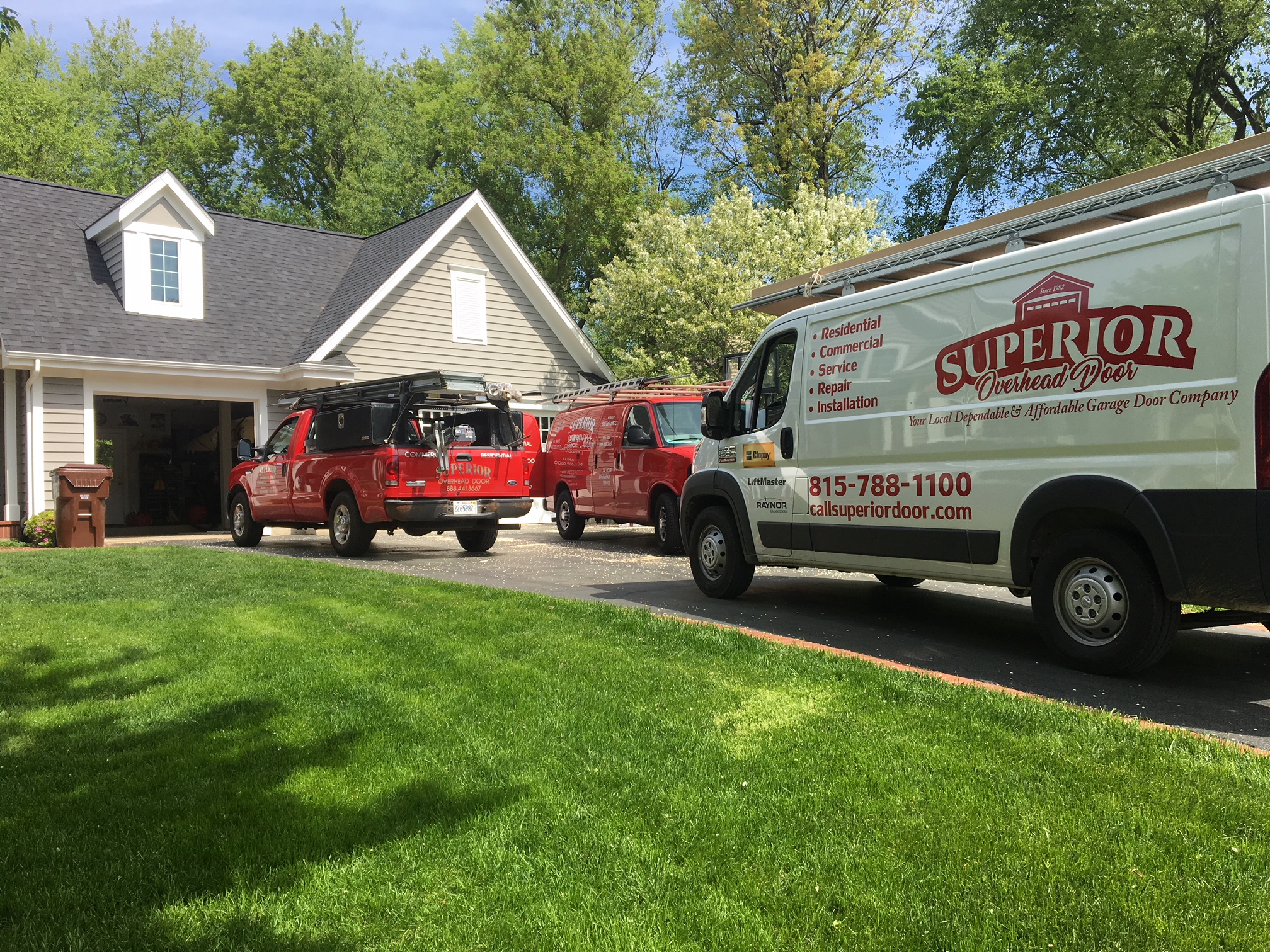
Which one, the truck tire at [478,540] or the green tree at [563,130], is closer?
the truck tire at [478,540]

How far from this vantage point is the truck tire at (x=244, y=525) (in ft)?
50.3

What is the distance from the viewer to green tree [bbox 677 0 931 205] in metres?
31.9

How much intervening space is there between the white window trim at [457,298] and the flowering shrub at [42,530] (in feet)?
28.8

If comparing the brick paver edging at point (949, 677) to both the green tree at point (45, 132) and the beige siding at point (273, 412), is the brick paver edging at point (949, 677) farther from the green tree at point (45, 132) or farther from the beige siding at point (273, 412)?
the green tree at point (45, 132)

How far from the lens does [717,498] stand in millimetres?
9055

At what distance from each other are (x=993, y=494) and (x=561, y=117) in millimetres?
32151

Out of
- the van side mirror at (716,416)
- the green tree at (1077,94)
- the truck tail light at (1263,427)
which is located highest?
the green tree at (1077,94)

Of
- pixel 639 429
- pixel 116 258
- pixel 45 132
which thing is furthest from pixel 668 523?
pixel 45 132

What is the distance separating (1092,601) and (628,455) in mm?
8599

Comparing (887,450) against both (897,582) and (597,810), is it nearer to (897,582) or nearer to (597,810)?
(897,582)

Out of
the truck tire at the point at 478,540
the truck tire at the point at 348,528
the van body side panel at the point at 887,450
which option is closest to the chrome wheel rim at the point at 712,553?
the van body side panel at the point at 887,450

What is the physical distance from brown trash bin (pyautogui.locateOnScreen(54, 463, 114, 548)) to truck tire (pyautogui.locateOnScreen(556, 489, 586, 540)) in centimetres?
698

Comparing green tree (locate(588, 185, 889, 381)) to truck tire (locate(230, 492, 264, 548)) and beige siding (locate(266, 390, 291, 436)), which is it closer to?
beige siding (locate(266, 390, 291, 436))

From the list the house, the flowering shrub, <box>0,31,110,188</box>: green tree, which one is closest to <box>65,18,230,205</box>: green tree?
<box>0,31,110,188</box>: green tree
